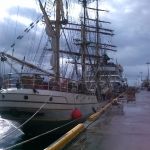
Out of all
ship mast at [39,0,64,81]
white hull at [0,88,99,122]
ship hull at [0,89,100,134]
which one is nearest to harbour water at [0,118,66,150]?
ship hull at [0,89,100,134]

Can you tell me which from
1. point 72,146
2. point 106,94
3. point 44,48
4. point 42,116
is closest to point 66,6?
point 44,48

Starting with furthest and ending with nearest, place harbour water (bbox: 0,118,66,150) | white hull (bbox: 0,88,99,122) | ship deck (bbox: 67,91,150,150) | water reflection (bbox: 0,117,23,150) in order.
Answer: white hull (bbox: 0,88,99,122) < water reflection (bbox: 0,117,23,150) < harbour water (bbox: 0,118,66,150) < ship deck (bbox: 67,91,150,150)

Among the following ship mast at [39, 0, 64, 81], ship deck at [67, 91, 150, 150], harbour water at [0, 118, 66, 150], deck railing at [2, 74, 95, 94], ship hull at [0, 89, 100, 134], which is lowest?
harbour water at [0, 118, 66, 150]

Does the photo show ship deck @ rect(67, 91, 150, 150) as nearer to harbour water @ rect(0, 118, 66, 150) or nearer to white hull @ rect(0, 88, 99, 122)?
harbour water @ rect(0, 118, 66, 150)

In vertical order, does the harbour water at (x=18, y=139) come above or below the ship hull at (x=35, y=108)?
below

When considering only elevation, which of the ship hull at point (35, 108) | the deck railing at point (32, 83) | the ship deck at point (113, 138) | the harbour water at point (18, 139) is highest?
the deck railing at point (32, 83)

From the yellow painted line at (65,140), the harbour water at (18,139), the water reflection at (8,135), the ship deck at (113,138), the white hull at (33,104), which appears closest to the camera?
the yellow painted line at (65,140)

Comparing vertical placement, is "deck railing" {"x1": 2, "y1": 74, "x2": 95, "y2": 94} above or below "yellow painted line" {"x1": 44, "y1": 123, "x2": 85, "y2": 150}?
above

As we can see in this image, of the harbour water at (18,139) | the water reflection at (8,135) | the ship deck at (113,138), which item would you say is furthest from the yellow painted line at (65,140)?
the water reflection at (8,135)

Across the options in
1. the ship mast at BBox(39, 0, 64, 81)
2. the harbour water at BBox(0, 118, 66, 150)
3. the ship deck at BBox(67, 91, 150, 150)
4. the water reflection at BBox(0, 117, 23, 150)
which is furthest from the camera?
the ship mast at BBox(39, 0, 64, 81)

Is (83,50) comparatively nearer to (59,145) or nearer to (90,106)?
(90,106)

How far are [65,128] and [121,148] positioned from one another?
8.72 metres

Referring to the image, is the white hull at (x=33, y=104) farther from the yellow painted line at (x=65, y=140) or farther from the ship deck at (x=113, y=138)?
the yellow painted line at (x=65, y=140)

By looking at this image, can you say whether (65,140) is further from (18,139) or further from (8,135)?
(8,135)
